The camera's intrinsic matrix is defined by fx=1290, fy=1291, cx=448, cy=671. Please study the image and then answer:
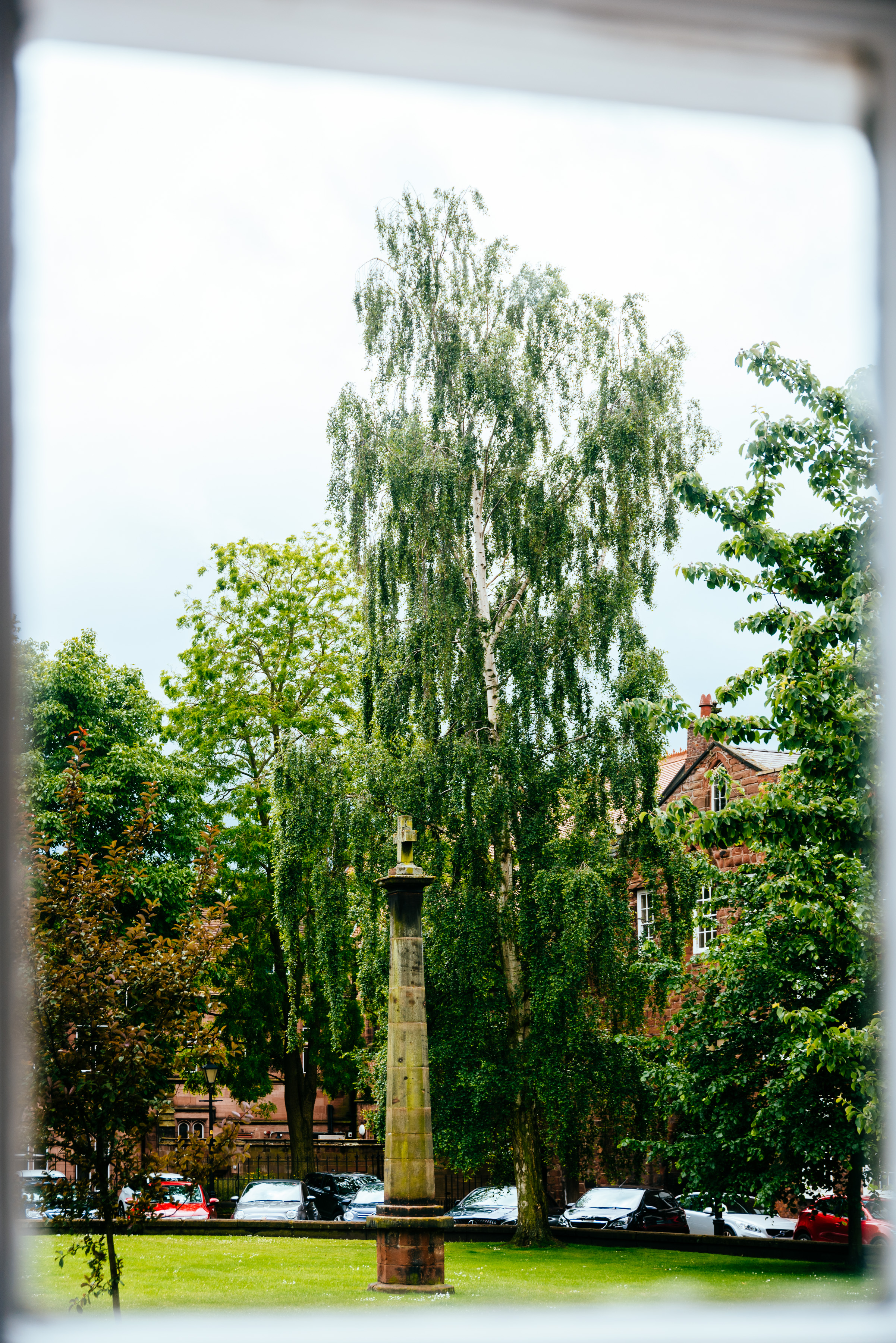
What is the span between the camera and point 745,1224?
19062 millimetres

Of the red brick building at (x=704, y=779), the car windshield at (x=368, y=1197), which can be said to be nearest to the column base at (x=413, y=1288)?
the red brick building at (x=704, y=779)

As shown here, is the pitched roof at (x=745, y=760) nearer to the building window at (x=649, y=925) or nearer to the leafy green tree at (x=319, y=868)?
the building window at (x=649, y=925)

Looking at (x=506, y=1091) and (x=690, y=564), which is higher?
(x=690, y=564)

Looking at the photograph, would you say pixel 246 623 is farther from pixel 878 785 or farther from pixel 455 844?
pixel 878 785

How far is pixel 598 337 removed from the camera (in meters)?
15.8

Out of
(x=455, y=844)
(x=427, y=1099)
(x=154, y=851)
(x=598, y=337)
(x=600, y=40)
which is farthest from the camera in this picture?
(x=154, y=851)

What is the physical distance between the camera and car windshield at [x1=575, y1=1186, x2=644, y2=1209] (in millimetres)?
19109

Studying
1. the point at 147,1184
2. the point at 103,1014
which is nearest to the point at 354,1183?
the point at 147,1184

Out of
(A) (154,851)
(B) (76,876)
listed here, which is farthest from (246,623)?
(B) (76,876)

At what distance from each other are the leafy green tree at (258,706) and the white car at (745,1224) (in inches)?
275

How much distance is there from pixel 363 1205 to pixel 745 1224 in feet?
19.3

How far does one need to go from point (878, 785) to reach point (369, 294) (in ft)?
51.6

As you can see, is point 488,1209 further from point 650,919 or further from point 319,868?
point 319,868

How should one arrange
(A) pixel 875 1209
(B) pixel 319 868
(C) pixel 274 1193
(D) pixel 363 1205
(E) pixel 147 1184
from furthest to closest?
(D) pixel 363 1205 → (C) pixel 274 1193 → (B) pixel 319 868 → (A) pixel 875 1209 → (E) pixel 147 1184
